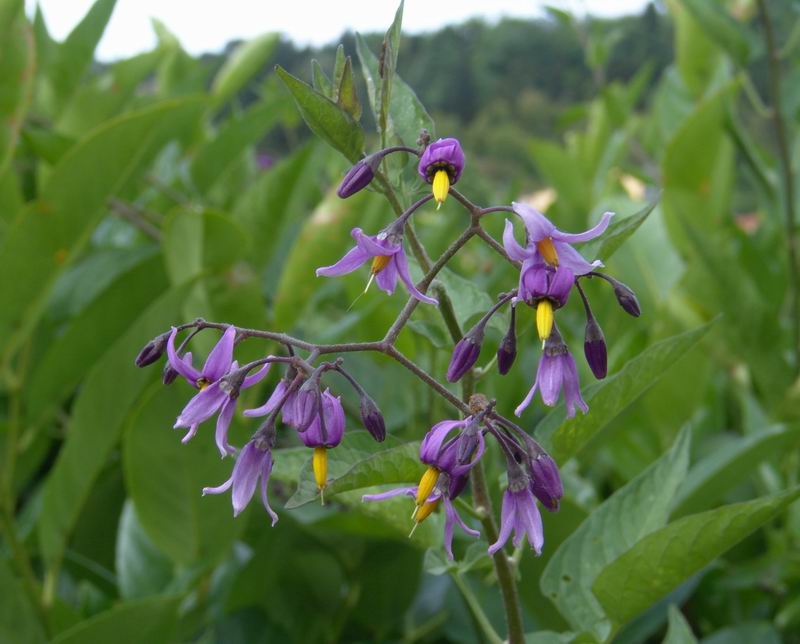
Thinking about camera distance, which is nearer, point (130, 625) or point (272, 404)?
point (272, 404)

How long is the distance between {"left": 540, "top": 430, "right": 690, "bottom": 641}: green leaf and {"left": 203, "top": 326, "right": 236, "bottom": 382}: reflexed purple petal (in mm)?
519

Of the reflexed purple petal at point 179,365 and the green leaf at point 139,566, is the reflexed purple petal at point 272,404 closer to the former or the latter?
the reflexed purple petal at point 179,365

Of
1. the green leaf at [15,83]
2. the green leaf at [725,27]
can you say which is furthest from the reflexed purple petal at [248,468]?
the green leaf at [725,27]

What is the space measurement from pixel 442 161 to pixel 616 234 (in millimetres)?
231

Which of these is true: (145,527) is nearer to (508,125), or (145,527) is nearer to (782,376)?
(782,376)

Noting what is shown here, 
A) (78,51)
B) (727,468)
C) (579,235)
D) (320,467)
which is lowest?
(727,468)

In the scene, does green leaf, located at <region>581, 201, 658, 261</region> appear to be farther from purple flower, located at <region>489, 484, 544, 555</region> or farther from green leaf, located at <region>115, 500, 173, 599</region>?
green leaf, located at <region>115, 500, 173, 599</region>

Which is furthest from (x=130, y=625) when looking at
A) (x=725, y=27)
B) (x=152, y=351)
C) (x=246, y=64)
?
(x=246, y=64)

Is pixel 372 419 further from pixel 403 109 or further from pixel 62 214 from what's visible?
pixel 62 214

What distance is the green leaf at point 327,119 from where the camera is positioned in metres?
1.03

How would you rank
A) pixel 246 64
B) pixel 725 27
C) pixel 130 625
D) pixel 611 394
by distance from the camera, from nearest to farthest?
pixel 611 394
pixel 130 625
pixel 725 27
pixel 246 64

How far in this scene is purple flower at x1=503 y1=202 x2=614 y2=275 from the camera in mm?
938

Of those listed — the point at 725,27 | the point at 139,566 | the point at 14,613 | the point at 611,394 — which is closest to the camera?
the point at 611,394

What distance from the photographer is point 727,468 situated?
178cm
